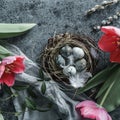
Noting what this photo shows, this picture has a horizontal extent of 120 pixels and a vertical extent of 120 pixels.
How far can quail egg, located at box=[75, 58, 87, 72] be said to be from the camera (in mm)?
1420

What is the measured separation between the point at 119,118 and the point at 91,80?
0.19 m

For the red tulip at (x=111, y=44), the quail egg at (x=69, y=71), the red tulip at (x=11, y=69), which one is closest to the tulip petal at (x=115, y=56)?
the red tulip at (x=111, y=44)

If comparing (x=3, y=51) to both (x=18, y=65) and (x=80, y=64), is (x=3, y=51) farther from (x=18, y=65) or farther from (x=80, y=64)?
(x=80, y=64)

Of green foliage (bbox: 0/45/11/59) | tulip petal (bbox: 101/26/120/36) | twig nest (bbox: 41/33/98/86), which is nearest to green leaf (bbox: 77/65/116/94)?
twig nest (bbox: 41/33/98/86)

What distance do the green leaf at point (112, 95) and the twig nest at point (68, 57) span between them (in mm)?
82

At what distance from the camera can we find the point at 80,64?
142cm

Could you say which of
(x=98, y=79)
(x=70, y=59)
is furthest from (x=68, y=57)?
(x=98, y=79)

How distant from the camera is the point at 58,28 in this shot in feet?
4.93

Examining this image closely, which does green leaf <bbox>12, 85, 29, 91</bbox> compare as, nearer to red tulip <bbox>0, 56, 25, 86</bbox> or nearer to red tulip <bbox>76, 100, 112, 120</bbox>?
red tulip <bbox>0, 56, 25, 86</bbox>

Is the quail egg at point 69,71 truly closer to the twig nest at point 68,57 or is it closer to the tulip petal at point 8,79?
the twig nest at point 68,57

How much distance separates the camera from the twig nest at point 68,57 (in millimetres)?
1418

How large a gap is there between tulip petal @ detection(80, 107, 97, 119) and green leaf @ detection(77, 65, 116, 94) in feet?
0.35

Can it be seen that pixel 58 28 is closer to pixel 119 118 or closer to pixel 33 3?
pixel 33 3

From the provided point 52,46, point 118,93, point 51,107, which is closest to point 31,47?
point 52,46
